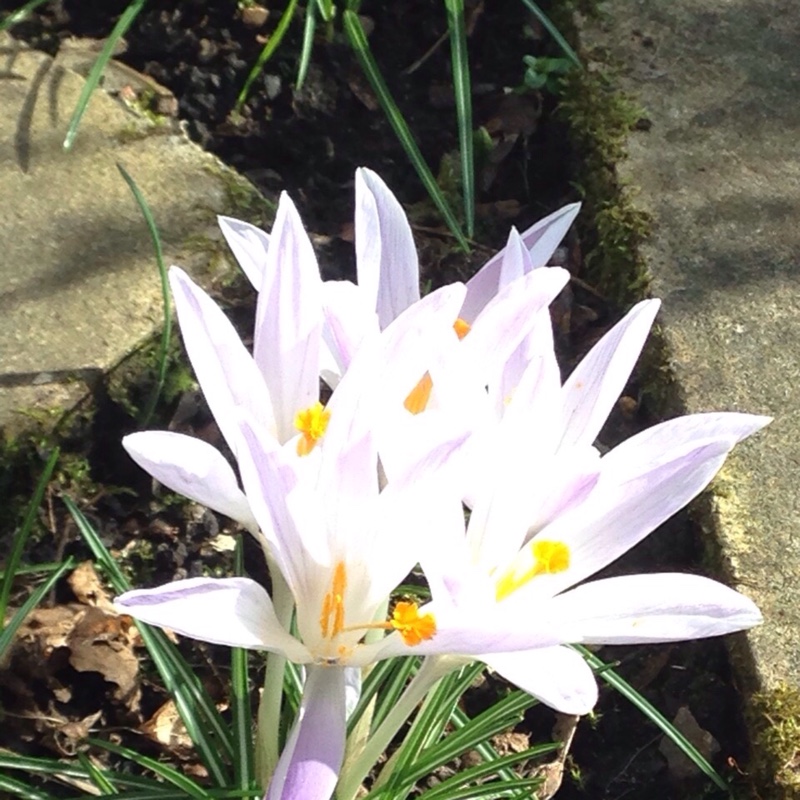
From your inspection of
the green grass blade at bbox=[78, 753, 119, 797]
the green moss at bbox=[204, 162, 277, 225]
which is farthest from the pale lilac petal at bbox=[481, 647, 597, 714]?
the green moss at bbox=[204, 162, 277, 225]

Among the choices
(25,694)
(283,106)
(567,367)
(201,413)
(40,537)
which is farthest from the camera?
(283,106)

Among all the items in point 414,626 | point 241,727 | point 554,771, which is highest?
point 414,626

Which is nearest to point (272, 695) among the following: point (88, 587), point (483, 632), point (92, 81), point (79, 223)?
point (483, 632)

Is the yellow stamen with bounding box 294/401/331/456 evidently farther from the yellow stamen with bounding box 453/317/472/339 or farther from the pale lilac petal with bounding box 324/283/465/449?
the yellow stamen with bounding box 453/317/472/339

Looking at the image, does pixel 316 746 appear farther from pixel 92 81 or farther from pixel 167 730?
pixel 92 81

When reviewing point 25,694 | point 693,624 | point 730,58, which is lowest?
point 25,694

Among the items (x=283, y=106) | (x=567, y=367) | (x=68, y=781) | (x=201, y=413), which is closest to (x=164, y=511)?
(x=201, y=413)

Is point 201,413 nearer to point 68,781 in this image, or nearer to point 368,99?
point 68,781
